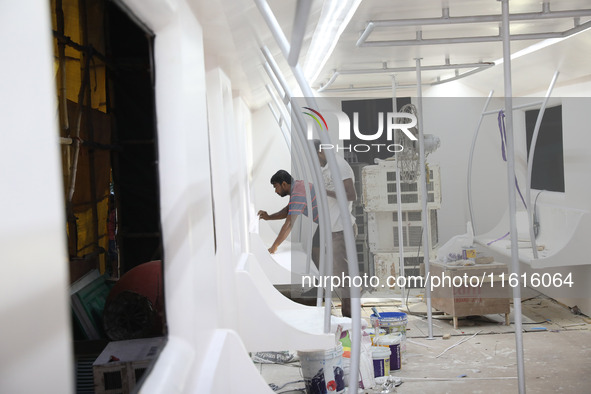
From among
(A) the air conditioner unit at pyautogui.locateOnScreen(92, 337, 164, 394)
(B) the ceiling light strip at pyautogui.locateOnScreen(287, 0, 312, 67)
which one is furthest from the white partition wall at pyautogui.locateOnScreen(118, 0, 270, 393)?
(B) the ceiling light strip at pyautogui.locateOnScreen(287, 0, 312, 67)

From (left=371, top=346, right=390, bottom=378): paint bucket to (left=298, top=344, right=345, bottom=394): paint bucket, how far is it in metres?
0.45

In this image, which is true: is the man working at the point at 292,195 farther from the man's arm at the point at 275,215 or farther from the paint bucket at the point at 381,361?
the paint bucket at the point at 381,361

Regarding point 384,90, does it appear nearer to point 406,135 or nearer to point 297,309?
point 406,135

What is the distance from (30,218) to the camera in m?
0.81

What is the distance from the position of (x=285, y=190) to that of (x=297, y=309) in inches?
82.6

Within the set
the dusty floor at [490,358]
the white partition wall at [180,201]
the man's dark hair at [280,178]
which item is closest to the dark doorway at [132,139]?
the white partition wall at [180,201]

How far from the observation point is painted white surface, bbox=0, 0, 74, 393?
77cm

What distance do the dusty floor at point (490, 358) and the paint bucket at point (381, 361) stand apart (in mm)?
151

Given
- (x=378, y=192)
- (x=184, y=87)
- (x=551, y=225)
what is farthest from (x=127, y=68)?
(x=551, y=225)

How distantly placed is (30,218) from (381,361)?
4.14 meters

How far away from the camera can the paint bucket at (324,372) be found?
4.21 meters

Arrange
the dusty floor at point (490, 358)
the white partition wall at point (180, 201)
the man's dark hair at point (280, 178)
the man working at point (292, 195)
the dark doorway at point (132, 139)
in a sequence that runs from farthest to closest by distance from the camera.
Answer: the man's dark hair at point (280, 178) < the man working at point (292, 195) < the dusty floor at point (490, 358) < the dark doorway at point (132, 139) < the white partition wall at point (180, 201)

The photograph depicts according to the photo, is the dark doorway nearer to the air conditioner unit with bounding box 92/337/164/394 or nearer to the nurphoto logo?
the air conditioner unit with bounding box 92/337/164/394

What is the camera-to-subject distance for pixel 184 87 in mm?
2174
